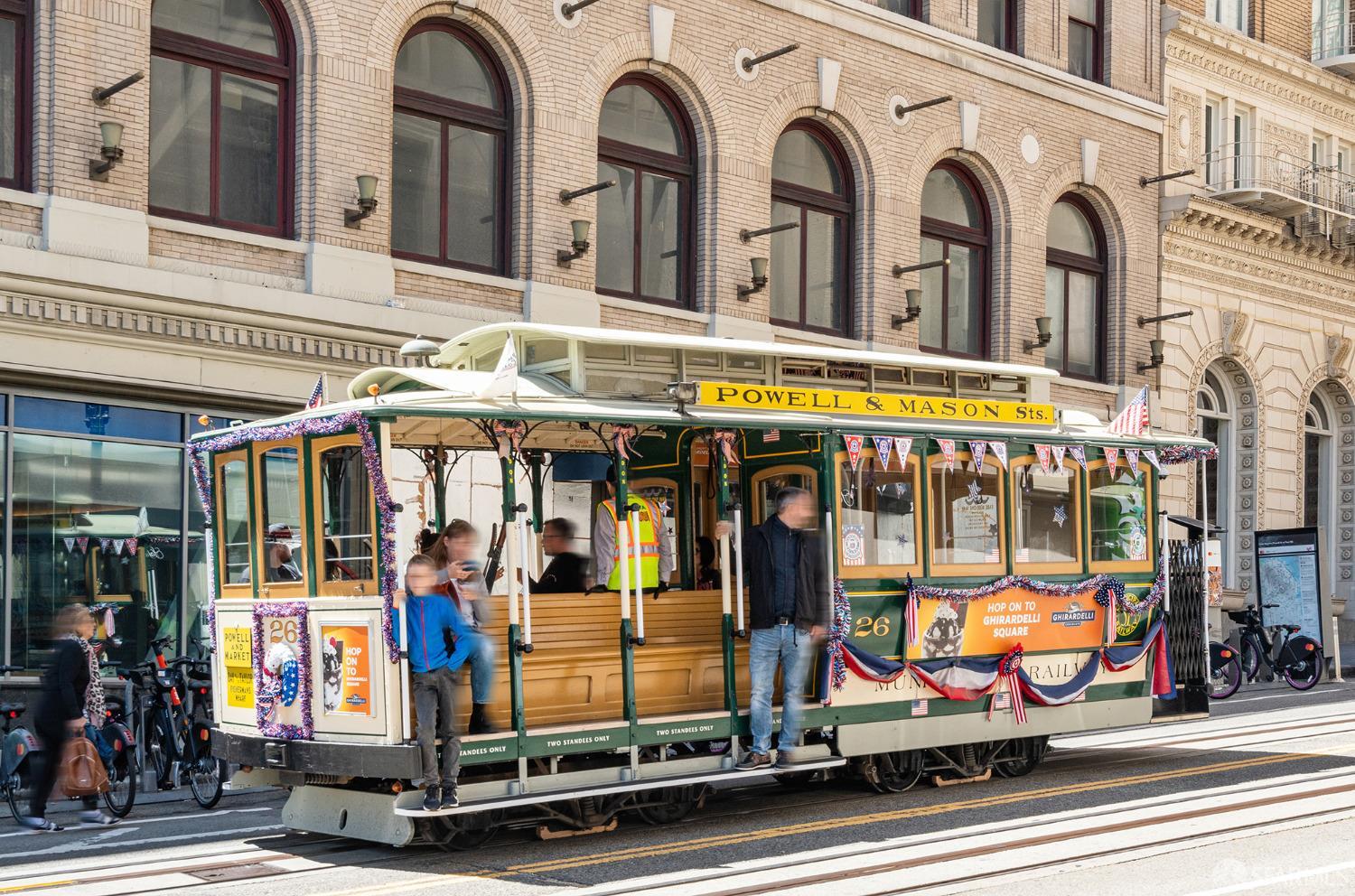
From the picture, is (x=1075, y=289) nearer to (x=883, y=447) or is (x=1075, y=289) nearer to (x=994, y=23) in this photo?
(x=994, y=23)

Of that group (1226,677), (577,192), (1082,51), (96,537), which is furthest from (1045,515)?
(1082,51)

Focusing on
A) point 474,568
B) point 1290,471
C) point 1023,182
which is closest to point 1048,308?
point 1023,182

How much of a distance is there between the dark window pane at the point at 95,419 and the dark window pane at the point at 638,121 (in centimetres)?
694

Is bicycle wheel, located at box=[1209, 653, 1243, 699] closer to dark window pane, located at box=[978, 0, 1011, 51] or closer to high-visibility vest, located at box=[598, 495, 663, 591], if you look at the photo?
dark window pane, located at box=[978, 0, 1011, 51]

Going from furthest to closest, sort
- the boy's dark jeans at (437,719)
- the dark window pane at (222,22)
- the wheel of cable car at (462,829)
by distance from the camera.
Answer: the dark window pane at (222,22)
the wheel of cable car at (462,829)
the boy's dark jeans at (437,719)

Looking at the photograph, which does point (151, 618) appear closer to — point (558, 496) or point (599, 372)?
point (558, 496)

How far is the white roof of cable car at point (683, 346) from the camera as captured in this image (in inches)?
454

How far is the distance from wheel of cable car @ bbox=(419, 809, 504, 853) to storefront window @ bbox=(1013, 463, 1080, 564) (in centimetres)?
506

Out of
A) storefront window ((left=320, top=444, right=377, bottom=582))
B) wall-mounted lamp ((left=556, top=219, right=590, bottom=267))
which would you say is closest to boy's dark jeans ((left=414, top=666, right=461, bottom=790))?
storefront window ((left=320, top=444, right=377, bottom=582))

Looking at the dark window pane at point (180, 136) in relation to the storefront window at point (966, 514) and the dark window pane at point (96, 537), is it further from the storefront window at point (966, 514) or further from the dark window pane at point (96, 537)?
the storefront window at point (966, 514)

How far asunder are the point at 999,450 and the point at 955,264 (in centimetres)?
1353

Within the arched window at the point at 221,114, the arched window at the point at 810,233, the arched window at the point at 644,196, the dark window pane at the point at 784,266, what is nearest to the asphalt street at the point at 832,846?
the arched window at the point at 221,114

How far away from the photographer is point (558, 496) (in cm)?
1292

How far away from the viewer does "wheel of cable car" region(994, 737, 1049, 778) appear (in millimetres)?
13578
